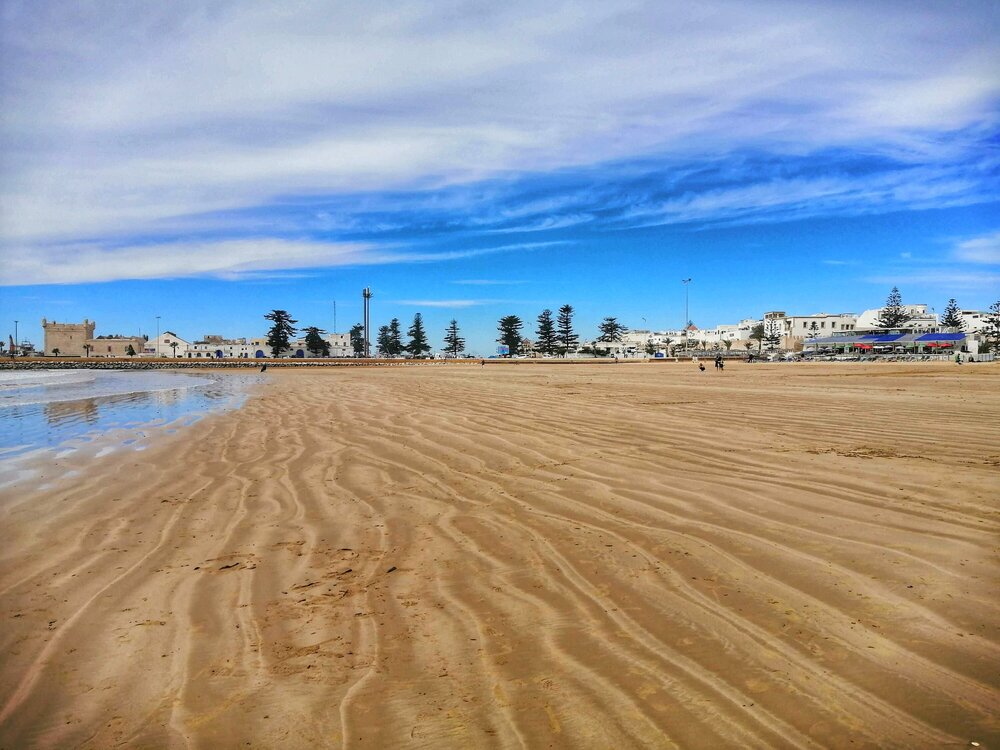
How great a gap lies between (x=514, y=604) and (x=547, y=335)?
100054 mm

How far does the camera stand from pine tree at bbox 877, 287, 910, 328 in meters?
97.7

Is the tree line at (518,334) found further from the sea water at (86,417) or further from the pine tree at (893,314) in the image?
the sea water at (86,417)

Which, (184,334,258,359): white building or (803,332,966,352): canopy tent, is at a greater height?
(184,334,258,359): white building

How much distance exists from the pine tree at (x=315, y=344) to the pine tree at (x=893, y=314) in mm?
98201

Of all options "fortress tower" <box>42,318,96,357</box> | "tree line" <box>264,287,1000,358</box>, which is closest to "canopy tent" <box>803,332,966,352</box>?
"tree line" <box>264,287,1000,358</box>

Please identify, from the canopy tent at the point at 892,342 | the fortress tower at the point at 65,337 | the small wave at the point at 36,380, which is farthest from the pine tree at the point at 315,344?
the canopy tent at the point at 892,342

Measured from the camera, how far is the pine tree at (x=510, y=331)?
356ft

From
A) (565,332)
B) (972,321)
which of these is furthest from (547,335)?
(972,321)

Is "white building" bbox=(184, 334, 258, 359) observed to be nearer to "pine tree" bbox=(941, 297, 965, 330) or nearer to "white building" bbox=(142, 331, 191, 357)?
"white building" bbox=(142, 331, 191, 357)

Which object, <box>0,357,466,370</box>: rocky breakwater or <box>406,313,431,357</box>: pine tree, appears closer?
<box>0,357,466,370</box>: rocky breakwater

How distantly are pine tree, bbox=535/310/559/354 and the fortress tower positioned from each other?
93.5 metres

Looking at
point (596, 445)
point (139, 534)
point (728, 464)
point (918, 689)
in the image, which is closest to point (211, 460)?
point (139, 534)

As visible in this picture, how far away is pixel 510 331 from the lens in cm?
10881

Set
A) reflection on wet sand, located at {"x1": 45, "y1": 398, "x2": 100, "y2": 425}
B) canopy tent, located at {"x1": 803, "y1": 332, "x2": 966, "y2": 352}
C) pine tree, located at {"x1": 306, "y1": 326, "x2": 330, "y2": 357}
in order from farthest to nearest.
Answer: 1. pine tree, located at {"x1": 306, "y1": 326, "x2": 330, "y2": 357}
2. canopy tent, located at {"x1": 803, "y1": 332, "x2": 966, "y2": 352}
3. reflection on wet sand, located at {"x1": 45, "y1": 398, "x2": 100, "y2": 425}
